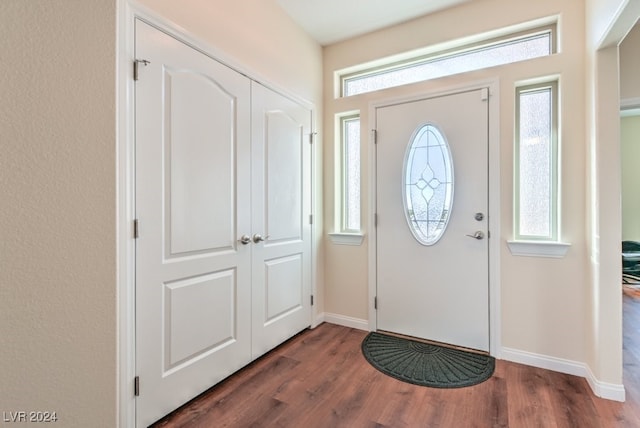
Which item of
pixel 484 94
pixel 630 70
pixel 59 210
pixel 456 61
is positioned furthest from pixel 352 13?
pixel 59 210

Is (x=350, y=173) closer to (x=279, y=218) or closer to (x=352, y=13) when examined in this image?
(x=279, y=218)

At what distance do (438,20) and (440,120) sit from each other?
33.5 inches

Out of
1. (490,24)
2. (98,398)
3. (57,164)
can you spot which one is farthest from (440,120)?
(98,398)

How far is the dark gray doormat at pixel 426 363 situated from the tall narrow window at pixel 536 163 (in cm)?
100

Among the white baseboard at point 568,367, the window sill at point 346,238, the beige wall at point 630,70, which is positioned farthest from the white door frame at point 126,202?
the beige wall at point 630,70

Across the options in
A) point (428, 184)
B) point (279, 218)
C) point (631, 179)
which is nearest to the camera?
point (279, 218)

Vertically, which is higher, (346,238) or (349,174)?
(349,174)

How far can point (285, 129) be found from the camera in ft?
8.33

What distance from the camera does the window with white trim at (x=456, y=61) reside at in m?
2.29

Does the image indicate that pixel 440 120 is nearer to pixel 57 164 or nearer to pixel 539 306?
pixel 539 306

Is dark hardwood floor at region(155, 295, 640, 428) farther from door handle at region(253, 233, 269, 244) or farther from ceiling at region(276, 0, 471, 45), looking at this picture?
ceiling at region(276, 0, 471, 45)

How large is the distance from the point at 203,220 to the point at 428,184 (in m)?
1.83

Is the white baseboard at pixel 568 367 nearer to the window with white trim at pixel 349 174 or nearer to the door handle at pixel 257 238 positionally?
the window with white trim at pixel 349 174

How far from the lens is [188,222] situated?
175 centimetres
